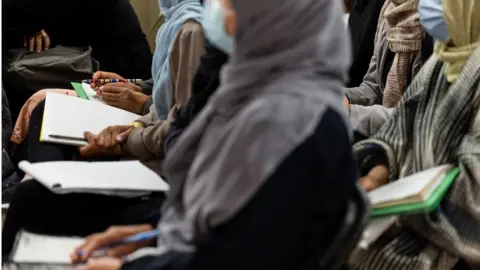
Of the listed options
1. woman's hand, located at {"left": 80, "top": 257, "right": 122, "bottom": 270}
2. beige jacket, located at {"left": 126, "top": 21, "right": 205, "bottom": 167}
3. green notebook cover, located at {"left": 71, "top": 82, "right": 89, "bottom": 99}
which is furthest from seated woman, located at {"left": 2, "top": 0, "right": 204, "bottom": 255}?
green notebook cover, located at {"left": 71, "top": 82, "right": 89, "bottom": 99}

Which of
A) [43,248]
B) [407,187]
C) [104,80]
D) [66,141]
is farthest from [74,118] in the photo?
[407,187]

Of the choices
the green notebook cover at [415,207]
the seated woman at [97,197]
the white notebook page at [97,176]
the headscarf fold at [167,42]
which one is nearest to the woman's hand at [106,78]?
the headscarf fold at [167,42]

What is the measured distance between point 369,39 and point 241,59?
122cm

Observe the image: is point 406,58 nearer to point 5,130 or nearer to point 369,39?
point 369,39

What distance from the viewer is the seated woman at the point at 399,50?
1.69 m

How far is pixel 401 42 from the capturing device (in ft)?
5.61

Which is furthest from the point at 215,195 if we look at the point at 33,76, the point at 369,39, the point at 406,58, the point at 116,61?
the point at 116,61

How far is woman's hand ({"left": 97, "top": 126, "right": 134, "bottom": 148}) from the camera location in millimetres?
1662

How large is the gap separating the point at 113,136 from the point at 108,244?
1.96 feet

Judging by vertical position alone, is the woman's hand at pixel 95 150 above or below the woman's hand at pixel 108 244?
below

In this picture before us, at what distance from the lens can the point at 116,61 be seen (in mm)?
2598

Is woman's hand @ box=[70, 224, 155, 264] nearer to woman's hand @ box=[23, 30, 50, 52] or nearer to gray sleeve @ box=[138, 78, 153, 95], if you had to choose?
gray sleeve @ box=[138, 78, 153, 95]

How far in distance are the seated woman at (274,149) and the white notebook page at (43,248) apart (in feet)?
0.76

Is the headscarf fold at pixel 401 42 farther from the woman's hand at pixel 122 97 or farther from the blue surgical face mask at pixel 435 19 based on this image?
the woman's hand at pixel 122 97
